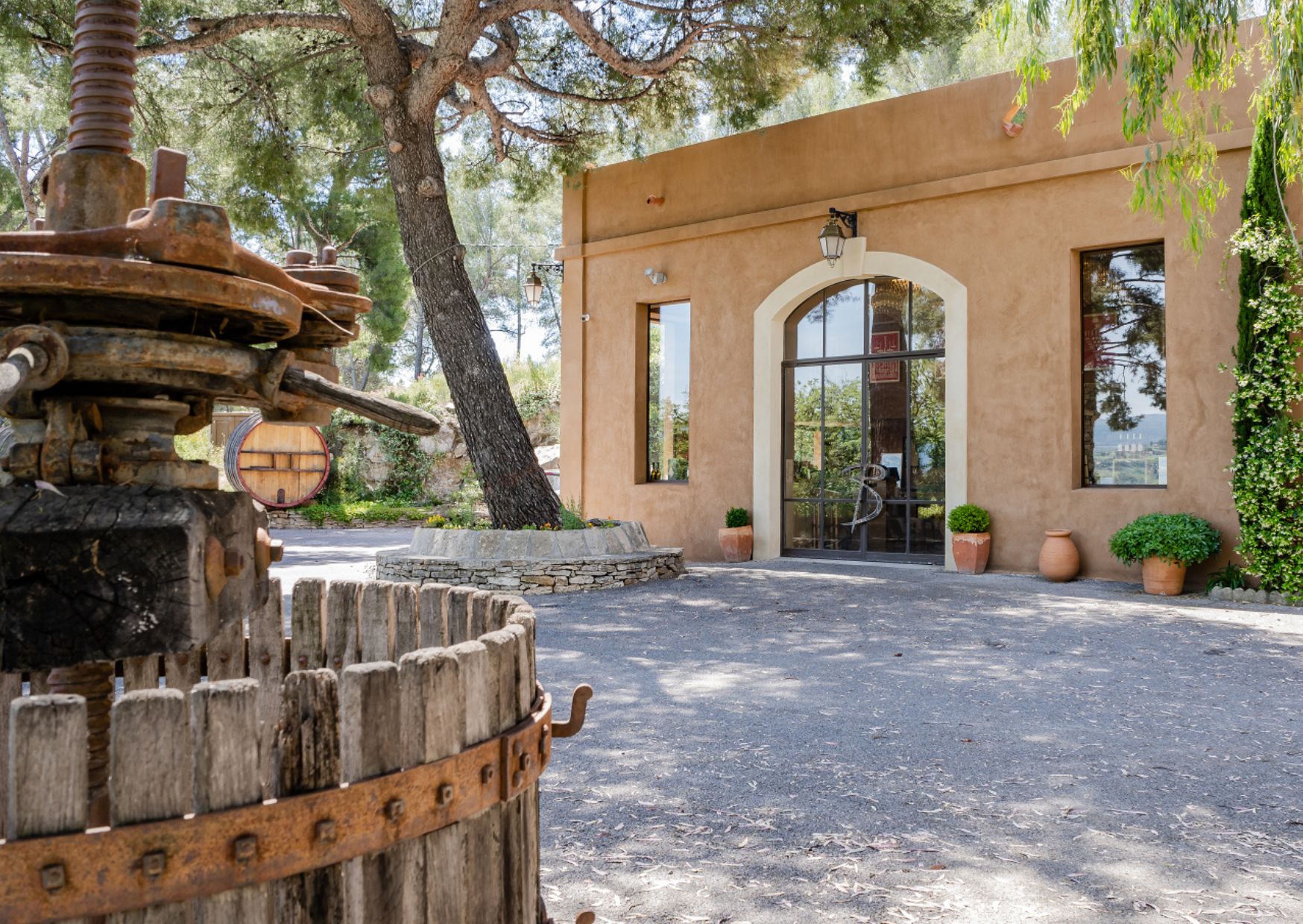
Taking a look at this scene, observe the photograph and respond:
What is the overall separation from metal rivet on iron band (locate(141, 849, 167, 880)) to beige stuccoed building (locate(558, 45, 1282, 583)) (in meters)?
9.10

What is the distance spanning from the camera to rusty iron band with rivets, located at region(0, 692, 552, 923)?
3.84ft

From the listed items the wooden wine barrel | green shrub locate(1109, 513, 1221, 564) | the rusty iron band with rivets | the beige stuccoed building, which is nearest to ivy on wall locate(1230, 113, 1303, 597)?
Answer: green shrub locate(1109, 513, 1221, 564)

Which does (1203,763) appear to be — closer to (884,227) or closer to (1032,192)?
(1032,192)

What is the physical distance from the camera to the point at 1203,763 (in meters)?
3.64

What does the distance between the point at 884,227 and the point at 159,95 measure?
8341mm

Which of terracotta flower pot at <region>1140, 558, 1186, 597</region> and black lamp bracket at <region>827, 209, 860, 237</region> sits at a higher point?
black lamp bracket at <region>827, 209, 860, 237</region>

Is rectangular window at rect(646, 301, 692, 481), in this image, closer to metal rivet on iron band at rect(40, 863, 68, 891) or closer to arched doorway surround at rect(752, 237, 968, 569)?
arched doorway surround at rect(752, 237, 968, 569)

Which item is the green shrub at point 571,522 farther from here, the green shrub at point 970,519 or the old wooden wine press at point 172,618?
the old wooden wine press at point 172,618

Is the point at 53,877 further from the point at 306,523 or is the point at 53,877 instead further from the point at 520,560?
the point at 306,523

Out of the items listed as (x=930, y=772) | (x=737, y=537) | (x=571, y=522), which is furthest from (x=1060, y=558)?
(x=930, y=772)

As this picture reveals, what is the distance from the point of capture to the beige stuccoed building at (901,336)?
8.96 meters

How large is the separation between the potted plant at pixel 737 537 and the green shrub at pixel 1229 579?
474 centimetres

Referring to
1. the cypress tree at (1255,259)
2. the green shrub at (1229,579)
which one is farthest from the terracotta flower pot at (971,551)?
the cypress tree at (1255,259)

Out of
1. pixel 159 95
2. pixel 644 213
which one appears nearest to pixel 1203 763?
pixel 644 213
